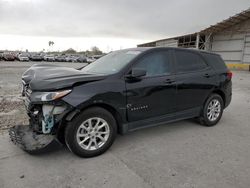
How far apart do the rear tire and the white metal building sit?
22803mm

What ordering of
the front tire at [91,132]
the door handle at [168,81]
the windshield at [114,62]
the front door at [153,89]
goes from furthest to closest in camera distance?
the door handle at [168,81] < the windshield at [114,62] < the front door at [153,89] < the front tire at [91,132]

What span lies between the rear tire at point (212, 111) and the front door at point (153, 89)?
987 millimetres

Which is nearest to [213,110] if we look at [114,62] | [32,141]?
[114,62]

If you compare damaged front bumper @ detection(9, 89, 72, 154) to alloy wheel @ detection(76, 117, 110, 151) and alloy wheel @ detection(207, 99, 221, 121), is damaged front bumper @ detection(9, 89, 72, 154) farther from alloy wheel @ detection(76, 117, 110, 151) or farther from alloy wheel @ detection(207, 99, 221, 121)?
alloy wheel @ detection(207, 99, 221, 121)

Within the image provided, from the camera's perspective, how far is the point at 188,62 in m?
4.26

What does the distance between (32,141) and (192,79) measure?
314cm

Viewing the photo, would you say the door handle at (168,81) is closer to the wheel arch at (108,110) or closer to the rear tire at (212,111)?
the wheel arch at (108,110)

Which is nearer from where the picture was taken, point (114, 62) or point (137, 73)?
point (137, 73)

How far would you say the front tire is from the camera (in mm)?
2967

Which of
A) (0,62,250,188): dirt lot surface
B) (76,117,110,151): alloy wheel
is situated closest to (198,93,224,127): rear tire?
(0,62,250,188): dirt lot surface

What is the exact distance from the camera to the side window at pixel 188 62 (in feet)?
13.4

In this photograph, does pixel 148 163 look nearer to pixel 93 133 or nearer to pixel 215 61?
pixel 93 133

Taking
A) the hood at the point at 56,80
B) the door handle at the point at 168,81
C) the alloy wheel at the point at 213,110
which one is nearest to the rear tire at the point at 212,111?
the alloy wheel at the point at 213,110

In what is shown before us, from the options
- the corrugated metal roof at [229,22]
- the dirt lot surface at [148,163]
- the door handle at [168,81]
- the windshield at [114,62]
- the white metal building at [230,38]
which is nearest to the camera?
the dirt lot surface at [148,163]
